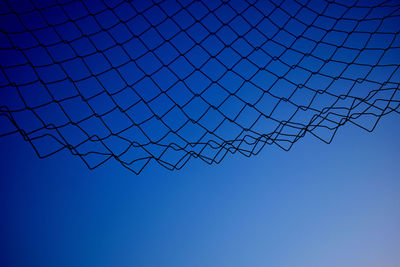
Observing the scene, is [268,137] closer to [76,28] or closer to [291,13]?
[291,13]

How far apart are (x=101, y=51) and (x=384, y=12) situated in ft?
Answer: 4.35

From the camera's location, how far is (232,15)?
1.36 metres

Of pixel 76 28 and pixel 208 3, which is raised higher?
pixel 208 3

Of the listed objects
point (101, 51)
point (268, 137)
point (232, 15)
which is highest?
point (232, 15)

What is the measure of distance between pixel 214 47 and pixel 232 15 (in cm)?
19

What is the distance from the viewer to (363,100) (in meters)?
0.95

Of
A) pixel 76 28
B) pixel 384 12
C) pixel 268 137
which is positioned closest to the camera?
pixel 268 137

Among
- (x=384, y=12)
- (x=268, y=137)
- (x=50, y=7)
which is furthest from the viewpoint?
(x=384, y=12)

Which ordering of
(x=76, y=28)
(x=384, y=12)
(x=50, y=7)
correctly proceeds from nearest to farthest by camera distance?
(x=50, y=7) → (x=76, y=28) → (x=384, y=12)

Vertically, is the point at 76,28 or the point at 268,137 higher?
the point at 76,28

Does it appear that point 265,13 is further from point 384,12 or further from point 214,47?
point 384,12

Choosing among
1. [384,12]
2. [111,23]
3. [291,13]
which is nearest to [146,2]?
[111,23]

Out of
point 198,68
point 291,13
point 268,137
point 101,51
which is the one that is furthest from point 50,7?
point 291,13

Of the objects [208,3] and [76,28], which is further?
[208,3]
